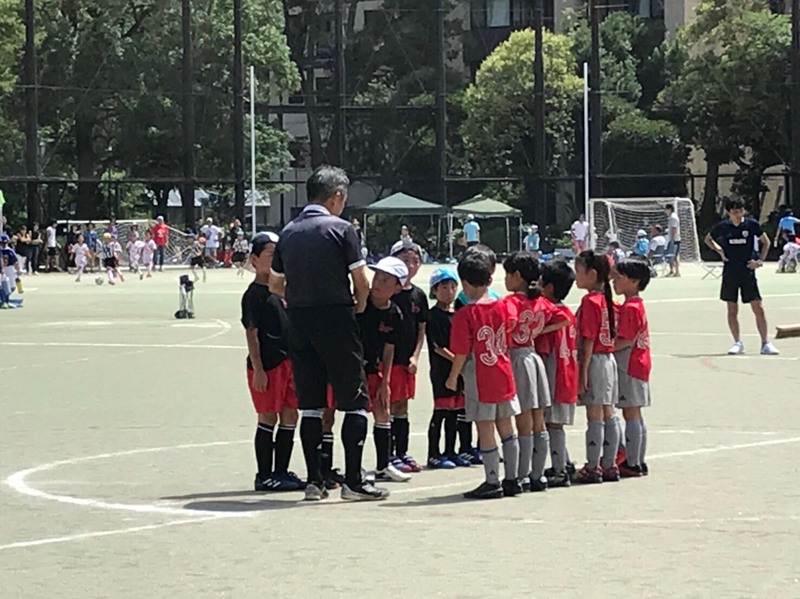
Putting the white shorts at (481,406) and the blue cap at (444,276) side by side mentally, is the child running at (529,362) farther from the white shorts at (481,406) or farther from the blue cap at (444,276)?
Answer: the blue cap at (444,276)

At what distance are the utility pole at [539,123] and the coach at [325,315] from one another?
59.1m

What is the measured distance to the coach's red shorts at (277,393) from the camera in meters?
10.7

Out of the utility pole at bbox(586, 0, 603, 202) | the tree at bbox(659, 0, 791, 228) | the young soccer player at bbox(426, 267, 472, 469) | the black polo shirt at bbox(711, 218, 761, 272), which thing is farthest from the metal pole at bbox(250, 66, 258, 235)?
the young soccer player at bbox(426, 267, 472, 469)

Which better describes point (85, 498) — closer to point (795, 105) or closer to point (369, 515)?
point (369, 515)

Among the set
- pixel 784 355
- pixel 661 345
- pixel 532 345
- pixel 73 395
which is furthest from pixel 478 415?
pixel 661 345

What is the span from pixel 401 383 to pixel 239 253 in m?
43.4

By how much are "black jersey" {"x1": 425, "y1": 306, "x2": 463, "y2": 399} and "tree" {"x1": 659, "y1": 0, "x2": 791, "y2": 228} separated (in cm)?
5730

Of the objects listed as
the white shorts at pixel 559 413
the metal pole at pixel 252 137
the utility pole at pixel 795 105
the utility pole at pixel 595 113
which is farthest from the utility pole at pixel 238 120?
the white shorts at pixel 559 413

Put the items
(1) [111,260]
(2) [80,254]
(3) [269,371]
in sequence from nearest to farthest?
(3) [269,371] → (1) [111,260] → (2) [80,254]

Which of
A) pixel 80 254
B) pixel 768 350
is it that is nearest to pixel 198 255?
pixel 80 254

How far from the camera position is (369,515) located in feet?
31.3

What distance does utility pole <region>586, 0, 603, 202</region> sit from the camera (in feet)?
224

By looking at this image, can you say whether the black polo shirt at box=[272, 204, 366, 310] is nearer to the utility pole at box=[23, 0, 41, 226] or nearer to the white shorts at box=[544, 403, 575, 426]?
the white shorts at box=[544, 403, 575, 426]

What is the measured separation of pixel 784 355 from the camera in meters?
20.3
